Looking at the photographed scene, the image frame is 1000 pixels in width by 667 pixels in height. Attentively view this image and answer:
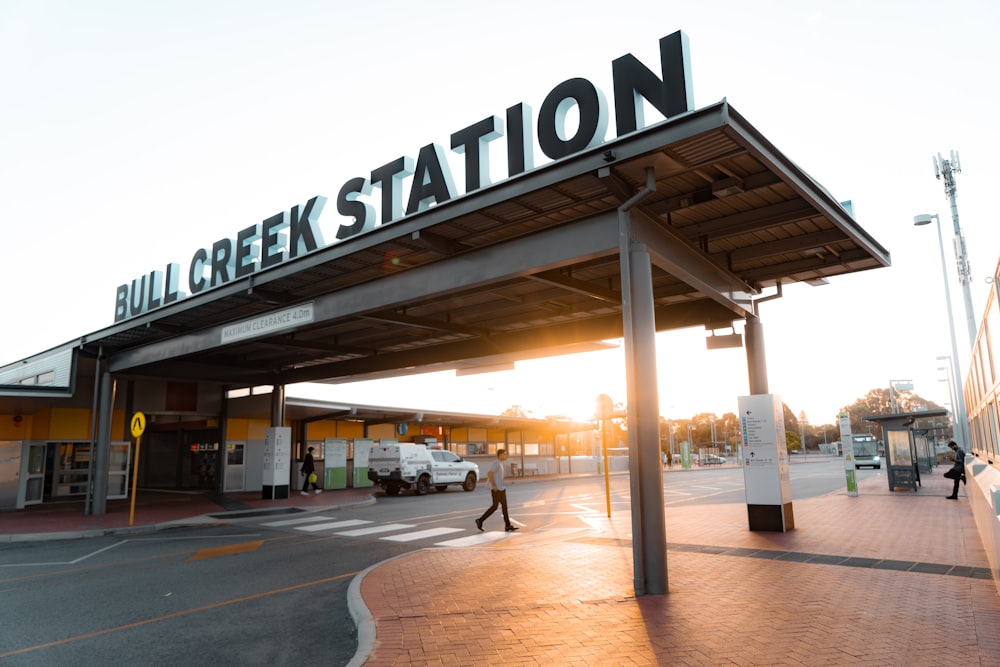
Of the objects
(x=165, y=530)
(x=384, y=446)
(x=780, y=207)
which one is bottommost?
(x=165, y=530)

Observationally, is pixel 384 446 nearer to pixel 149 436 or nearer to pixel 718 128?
pixel 149 436

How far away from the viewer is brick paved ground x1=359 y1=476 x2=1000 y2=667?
5.45 metres

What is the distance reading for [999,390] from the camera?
31.8 ft

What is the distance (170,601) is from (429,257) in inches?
253

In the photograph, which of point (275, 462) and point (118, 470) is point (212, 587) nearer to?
point (275, 462)

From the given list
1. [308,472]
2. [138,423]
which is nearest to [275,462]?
[308,472]

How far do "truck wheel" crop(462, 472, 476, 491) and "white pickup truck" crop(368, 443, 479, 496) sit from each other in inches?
24.9

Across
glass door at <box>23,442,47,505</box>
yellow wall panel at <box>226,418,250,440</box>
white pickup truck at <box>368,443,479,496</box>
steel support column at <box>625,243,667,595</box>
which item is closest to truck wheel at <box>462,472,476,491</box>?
white pickup truck at <box>368,443,479,496</box>

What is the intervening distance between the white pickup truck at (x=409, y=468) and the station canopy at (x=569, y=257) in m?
9.10

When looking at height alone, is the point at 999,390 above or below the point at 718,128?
below

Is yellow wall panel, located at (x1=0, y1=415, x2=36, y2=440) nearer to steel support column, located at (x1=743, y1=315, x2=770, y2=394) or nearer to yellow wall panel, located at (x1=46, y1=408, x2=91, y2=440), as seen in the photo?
yellow wall panel, located at (x1=46, y1=408, x2=91, y2=440)

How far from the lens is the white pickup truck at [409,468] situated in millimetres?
26703

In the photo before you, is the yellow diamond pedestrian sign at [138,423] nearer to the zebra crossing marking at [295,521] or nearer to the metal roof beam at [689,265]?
the zebra crossing marking at [295,521]

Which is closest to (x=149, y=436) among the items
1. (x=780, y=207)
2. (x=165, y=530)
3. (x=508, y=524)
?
(x=165, y=530)
